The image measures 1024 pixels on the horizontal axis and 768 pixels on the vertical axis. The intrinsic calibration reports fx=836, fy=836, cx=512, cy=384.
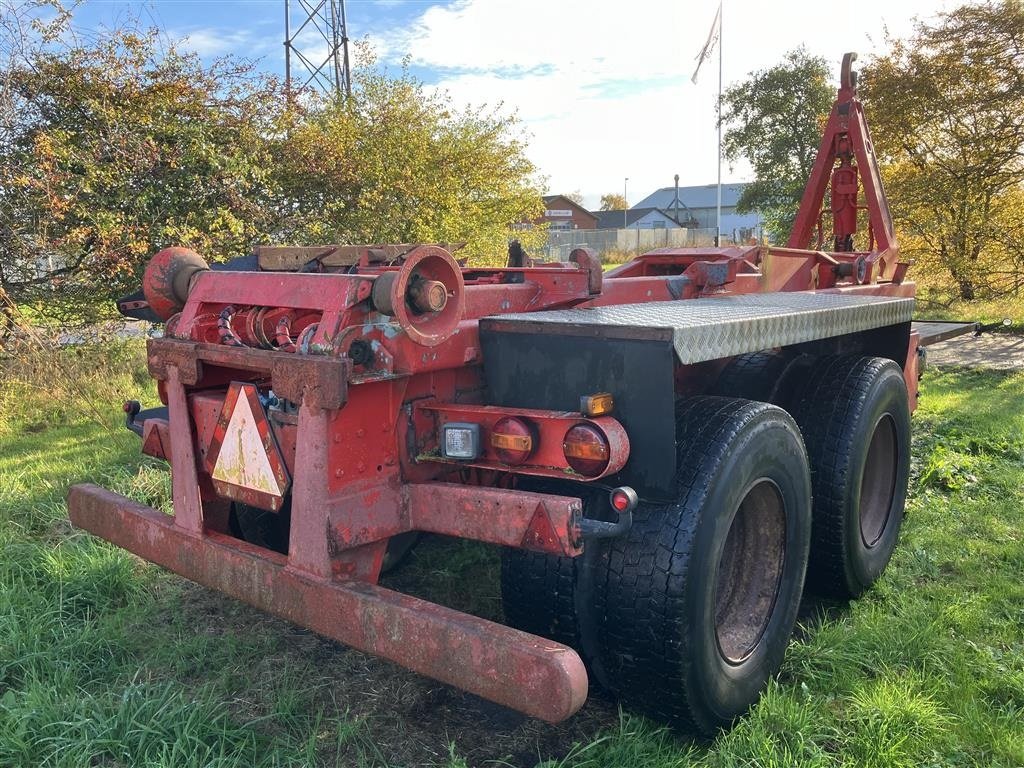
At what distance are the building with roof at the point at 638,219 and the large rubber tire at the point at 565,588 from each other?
61178mm

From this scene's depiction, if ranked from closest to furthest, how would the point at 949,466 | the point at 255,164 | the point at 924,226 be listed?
the point at 949,466 < the point at 255,164 < the point at 924,226

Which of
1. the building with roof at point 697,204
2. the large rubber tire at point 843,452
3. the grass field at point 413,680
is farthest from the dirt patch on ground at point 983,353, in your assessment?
the building with roof at point 697,204

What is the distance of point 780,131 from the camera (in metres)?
21.7

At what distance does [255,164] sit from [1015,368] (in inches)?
329

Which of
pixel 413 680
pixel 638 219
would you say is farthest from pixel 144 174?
pixel 638 219

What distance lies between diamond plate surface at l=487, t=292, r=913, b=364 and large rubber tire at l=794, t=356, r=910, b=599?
25 cm

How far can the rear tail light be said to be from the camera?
2297 millimetres

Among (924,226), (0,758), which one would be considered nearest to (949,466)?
(0,758)

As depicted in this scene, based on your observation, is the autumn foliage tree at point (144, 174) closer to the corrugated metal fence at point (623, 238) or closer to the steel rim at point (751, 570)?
the steel rim at point (751, 570)

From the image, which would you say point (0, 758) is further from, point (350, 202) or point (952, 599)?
point (350, 202)

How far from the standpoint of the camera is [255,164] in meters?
8.44

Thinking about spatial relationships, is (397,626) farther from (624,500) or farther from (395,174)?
(395,174)

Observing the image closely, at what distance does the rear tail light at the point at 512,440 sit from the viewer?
7.54 ft

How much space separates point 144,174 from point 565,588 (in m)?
6.58
